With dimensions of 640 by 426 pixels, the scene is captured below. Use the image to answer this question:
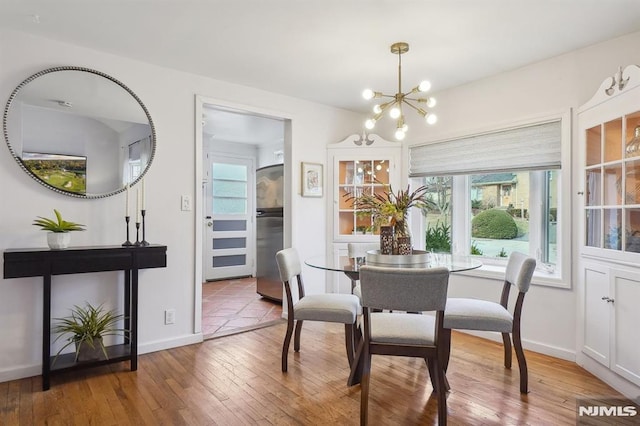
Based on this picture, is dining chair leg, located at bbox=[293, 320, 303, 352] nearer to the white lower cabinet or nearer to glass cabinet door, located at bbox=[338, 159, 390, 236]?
glass cabinet door, located at bbox=[338, 159, 390, 236]

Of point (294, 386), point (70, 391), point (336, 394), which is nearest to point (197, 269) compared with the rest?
point (70, 391)

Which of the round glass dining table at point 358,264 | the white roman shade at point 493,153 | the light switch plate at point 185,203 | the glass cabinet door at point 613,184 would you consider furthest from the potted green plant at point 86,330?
the glass cabinet door at point 613,184

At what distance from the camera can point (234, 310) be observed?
13.6ft

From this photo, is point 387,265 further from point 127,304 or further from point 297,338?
point 127,304

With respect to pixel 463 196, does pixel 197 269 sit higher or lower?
lower

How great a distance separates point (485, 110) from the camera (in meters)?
3.26

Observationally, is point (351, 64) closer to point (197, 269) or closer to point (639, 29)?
point (639, 29)

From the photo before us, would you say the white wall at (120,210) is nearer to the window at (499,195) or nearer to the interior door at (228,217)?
the window at (499,195)

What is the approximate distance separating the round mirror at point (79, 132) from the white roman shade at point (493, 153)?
8.62 ft

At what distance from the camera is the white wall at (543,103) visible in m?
2.56

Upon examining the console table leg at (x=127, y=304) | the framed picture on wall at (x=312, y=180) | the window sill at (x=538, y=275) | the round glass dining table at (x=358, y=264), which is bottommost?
the console table leg at (x=127, y=304)

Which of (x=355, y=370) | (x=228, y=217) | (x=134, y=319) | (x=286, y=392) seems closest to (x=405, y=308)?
(x=355, y=370)

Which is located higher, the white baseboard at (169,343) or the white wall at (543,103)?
the white wall at (543,103)

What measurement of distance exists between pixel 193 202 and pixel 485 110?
9.05 ft
